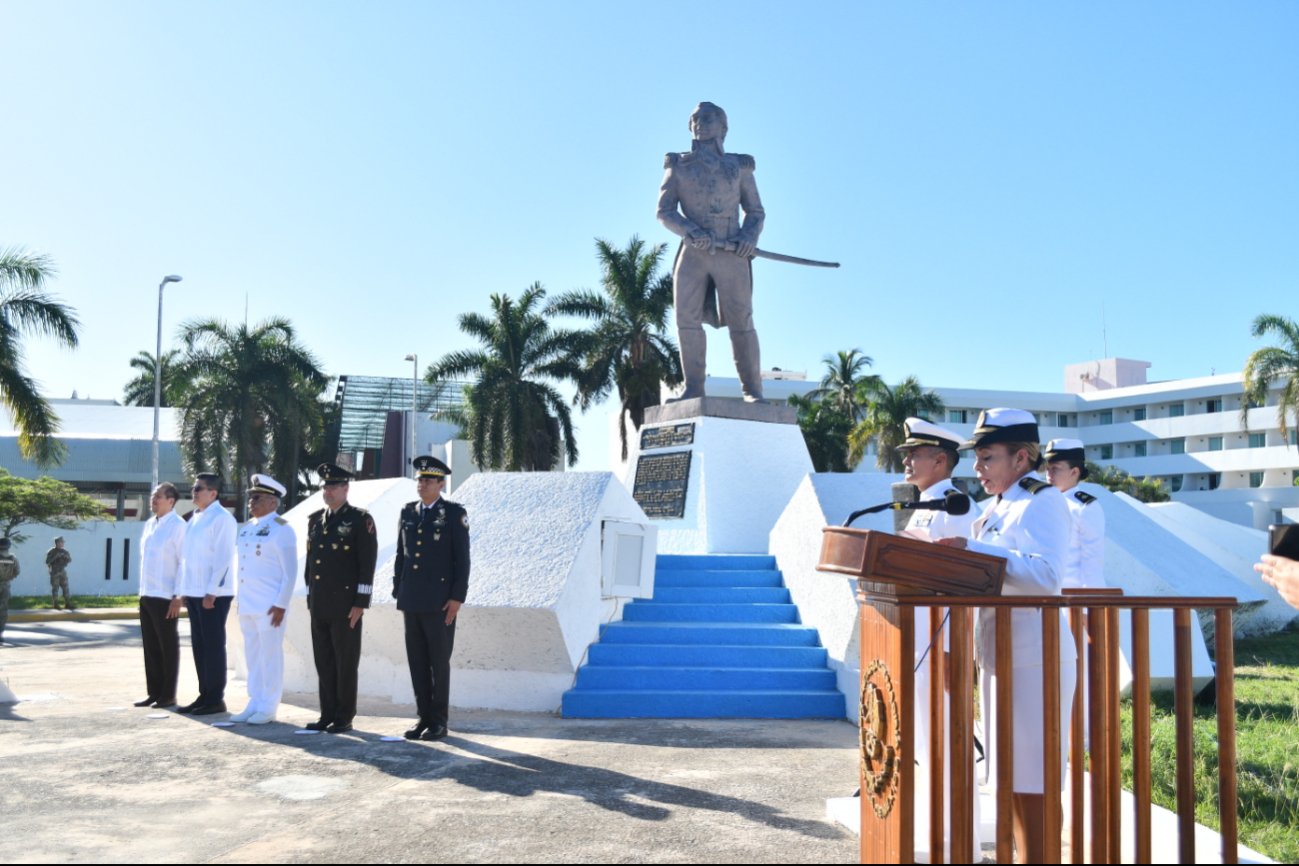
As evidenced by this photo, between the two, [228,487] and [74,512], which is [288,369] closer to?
[228,487]

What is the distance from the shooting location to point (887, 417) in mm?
44281

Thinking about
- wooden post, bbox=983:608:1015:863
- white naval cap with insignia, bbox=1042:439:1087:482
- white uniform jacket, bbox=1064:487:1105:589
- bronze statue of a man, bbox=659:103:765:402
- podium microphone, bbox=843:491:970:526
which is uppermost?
bronze statue of a man, bbox=659:103:765:402

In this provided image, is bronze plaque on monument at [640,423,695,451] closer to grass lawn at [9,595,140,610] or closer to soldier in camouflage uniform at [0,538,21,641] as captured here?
soldier in camouflage uniform at [0,538,21,641]

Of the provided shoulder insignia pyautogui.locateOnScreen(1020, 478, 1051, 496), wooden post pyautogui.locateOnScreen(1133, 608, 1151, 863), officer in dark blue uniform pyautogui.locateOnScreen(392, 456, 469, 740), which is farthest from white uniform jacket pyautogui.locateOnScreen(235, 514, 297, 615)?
wooden post pyautogui.locateOnScreen(1133, 608, 1151, 863)

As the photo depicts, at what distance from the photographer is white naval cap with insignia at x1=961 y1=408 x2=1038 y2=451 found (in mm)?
3836

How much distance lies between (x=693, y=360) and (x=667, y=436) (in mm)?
898

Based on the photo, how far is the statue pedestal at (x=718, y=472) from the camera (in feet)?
38.0

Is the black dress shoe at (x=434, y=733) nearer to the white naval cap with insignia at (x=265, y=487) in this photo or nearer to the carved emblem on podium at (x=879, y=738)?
the white naval cap with insignia at (x=265, y=487)

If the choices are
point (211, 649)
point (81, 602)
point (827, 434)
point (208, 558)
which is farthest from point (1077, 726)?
point (827, 434)

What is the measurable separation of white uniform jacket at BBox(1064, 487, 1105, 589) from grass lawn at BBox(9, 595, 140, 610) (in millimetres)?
21808

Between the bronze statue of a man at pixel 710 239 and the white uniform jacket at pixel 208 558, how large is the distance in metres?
5.61

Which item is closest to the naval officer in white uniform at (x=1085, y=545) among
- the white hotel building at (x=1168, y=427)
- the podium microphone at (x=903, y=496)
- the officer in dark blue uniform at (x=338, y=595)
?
the podium microphone at (x=903, y=496)

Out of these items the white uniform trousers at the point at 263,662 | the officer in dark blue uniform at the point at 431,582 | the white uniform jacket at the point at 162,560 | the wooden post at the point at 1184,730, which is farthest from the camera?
the white uniform jacket at the point at 162,560

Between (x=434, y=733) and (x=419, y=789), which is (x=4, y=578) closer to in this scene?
(x=434, y=733)
